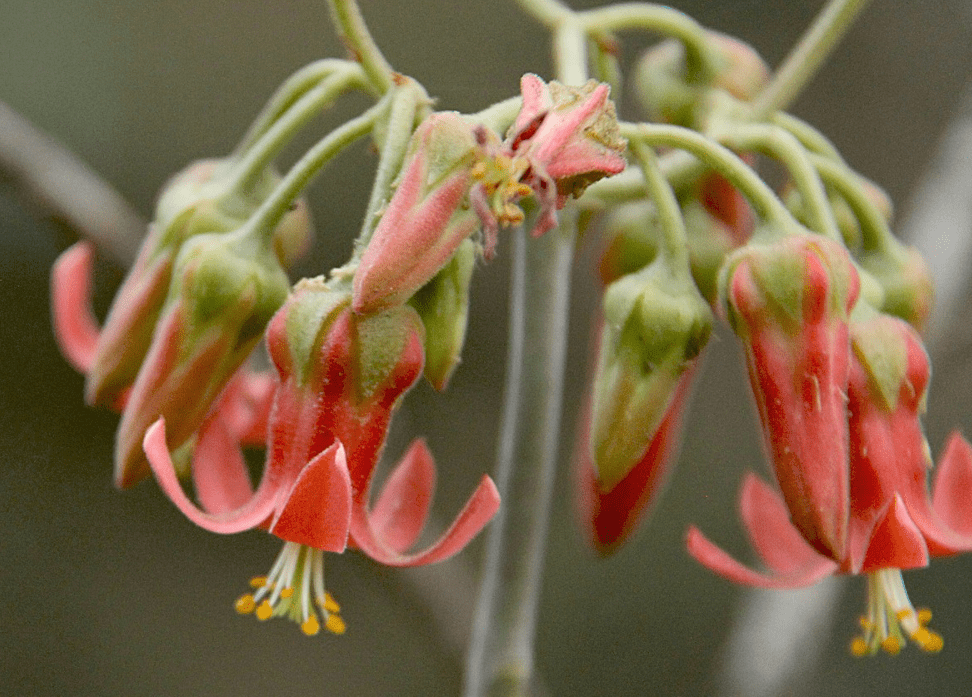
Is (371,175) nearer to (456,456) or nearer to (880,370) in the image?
(456,456)

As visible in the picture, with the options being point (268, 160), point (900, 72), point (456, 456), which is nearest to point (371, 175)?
point (456, 456)

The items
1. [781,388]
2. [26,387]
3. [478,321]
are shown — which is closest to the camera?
[781,388]

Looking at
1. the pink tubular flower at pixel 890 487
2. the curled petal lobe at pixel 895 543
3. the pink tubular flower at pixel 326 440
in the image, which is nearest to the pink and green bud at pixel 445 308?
the pink tubular flower at pixel 326 440

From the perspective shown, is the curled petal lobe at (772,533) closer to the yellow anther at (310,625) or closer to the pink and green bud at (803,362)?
the pink and green bud at (803,362)

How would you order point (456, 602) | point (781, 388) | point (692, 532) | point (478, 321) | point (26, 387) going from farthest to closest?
point (478, 321), point (26, 387), point (456, 602), point (692, 532), point (781, 388)

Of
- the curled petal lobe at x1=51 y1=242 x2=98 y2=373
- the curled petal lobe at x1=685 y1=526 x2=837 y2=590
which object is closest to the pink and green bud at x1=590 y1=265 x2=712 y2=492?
the curled petal lobe at x1=685 y1=526 x2=837 y2=590

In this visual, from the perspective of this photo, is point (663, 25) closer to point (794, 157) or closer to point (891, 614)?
point (794, 157)
